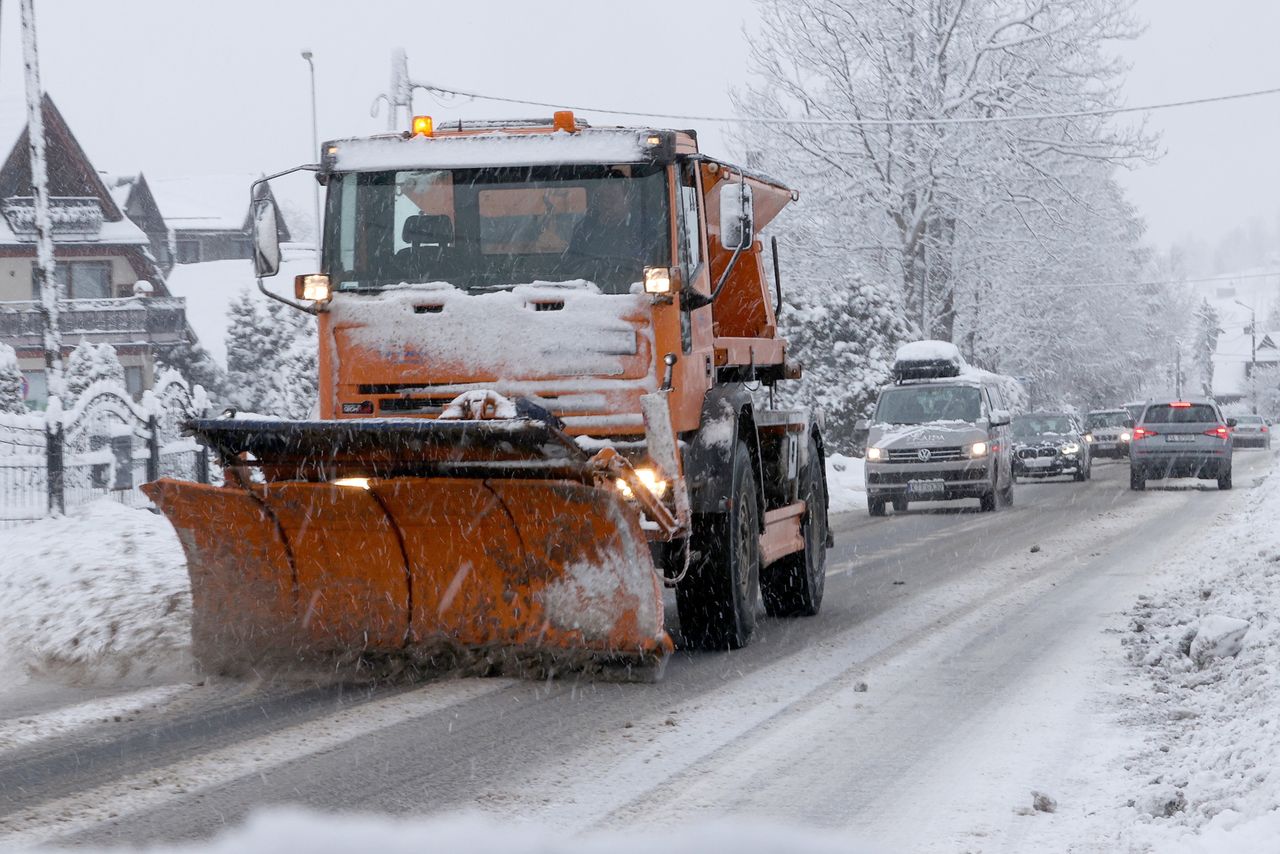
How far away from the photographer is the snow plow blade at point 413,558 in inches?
282

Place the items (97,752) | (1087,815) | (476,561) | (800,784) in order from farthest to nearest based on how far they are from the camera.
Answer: (476,561)
(97,752)
(800,784)
(1087,815)

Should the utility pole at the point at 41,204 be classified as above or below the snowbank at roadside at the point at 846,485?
above

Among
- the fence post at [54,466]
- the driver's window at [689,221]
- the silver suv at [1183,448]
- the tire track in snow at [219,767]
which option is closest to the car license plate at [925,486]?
the silver suv at [1183,448]

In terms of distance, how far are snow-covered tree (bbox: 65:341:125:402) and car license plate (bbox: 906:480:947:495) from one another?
677 inches

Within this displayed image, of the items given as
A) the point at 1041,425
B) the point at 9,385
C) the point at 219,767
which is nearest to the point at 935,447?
the point at 1041,425

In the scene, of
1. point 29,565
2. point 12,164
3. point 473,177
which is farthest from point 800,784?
point 12,164

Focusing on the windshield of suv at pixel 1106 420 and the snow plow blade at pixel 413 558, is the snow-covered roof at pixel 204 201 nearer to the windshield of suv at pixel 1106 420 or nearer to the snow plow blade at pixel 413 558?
the windshield of suv at pixel 1106 420

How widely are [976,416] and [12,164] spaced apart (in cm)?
3087

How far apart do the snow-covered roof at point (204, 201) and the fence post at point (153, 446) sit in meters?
42.7

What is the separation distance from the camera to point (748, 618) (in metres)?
8.84

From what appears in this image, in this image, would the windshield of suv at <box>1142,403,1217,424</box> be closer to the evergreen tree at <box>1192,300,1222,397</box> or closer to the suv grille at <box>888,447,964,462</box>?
the suv grille at <box>888,447,964,462</box>

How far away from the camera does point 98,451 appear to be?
19.1 m

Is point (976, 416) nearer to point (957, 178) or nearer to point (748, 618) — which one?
point (748, 618)

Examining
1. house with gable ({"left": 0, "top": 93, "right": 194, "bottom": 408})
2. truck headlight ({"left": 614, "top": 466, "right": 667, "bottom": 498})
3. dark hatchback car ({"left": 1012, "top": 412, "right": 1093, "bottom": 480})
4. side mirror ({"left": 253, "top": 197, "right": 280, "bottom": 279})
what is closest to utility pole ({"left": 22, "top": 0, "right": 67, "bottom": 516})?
A: side mirror ({"left": 253, "top": 197, "right": 280, "bottom": 279})
